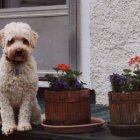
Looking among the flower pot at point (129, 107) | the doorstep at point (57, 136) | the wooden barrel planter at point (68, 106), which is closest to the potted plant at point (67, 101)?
the wooden barrel planter at point (68, 106)

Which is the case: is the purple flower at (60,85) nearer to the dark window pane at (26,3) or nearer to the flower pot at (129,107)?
the flower pot at (129,107)

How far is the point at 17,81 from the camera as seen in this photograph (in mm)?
4855

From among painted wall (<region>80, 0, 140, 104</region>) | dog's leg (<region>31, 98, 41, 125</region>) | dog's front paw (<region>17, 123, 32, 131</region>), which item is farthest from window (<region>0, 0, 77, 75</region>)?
dog's front paw (<region>17, 123, 32, 131</region>)

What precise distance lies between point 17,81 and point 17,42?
378mm

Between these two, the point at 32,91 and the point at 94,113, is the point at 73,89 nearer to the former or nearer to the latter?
the point at 32,91

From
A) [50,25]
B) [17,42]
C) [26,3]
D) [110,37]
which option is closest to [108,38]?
[110,37]

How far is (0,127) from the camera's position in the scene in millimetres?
5062

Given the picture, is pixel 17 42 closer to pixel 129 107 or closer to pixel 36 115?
pixel 36 115

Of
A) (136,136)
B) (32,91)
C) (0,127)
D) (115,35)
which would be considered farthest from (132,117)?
(115,35)

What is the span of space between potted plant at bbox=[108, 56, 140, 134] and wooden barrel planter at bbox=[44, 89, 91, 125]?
31cm

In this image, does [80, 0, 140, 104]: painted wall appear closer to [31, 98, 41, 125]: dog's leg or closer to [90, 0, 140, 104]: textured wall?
[90, 0, 140, 104]: textured wall

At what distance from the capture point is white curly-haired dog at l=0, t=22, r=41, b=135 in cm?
476

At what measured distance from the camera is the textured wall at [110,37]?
6.07 m

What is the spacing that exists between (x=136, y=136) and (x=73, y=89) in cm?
75
